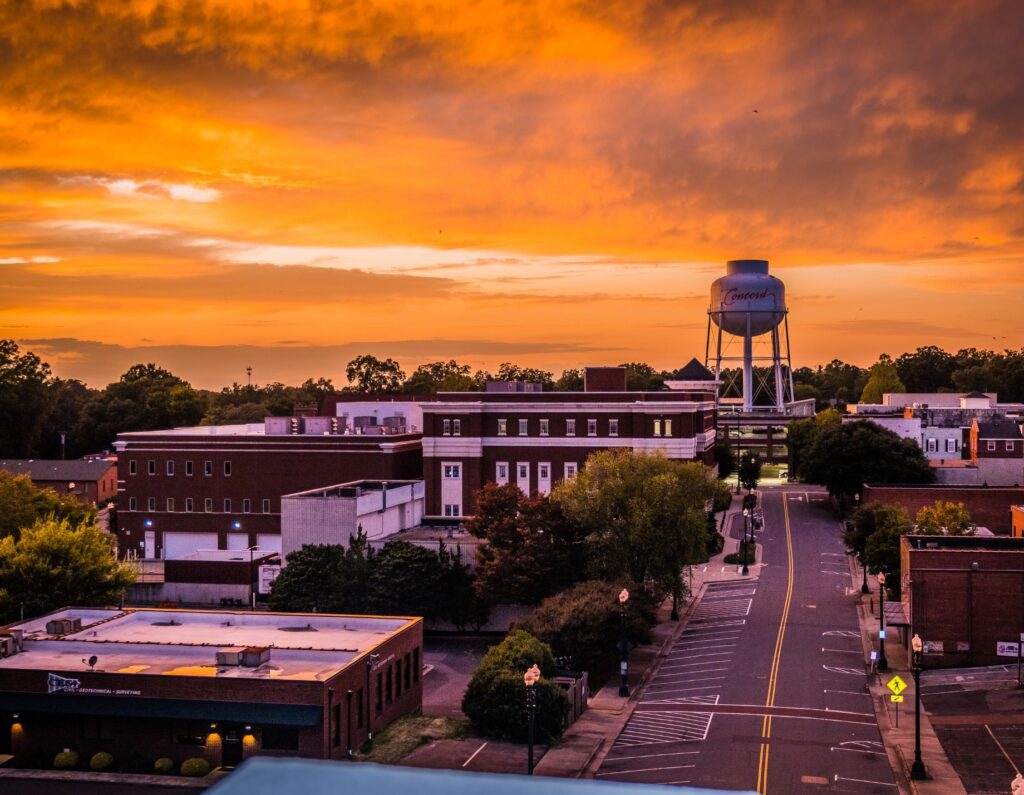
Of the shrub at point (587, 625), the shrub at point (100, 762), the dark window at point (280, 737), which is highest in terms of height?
the shrub at point (587, 625)

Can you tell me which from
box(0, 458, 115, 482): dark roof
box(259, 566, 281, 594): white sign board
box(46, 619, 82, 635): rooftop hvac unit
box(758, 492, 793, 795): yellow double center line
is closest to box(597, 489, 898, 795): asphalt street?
box(758, 492, 793, 795): yellow double center line

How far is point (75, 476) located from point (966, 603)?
359ft

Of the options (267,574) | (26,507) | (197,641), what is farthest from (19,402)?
(197,641)

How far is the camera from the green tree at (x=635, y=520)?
70688 millimetres

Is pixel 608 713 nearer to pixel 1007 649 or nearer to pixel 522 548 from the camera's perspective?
pixel 522 548

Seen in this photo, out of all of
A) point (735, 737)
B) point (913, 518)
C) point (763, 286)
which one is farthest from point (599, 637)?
point (763, 286)

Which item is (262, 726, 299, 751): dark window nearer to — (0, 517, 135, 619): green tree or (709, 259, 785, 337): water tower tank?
(0, 517, 135, 619): green tree

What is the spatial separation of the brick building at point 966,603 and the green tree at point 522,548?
21377 millimetres

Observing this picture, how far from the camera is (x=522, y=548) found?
7169cm

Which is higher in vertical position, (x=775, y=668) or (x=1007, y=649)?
(x=1007, y=649)

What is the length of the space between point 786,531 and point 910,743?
54744mm

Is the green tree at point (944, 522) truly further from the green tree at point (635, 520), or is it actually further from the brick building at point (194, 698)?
the brick building at point (194, 698)

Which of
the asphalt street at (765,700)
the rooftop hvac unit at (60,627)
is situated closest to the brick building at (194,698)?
the rooftop hvac unit at (60,627)

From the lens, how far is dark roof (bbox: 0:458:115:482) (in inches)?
5472
